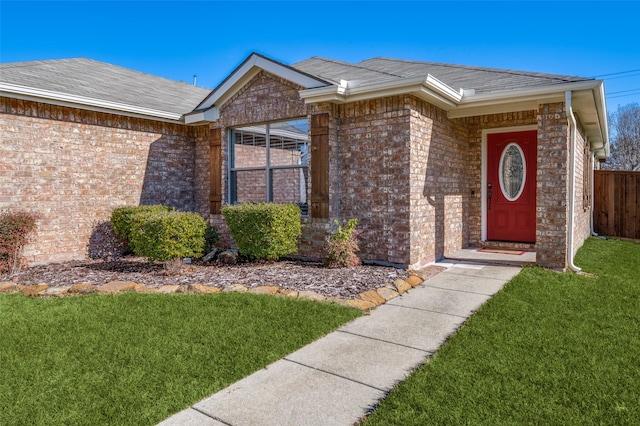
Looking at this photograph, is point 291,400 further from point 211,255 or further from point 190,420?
point 211,255

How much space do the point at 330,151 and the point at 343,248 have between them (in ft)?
5.40

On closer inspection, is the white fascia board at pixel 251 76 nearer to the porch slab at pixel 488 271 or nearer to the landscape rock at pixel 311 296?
the landscape rock at pixel 311 296

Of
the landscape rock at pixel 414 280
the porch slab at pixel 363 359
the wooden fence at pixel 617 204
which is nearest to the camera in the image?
the porch slab at pixel 363 359

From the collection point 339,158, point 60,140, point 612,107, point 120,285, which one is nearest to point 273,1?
A: point 339,158

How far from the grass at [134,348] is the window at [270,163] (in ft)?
10.7

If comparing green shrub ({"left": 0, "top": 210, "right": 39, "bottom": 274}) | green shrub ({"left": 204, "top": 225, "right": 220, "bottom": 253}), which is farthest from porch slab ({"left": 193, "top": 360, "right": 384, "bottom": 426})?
green shrub ({"left": 0, "top": 210, "right": 39, "bottom": 274})

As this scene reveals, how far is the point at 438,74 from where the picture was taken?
8.16 meters

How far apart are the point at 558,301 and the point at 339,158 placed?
3.86 meters

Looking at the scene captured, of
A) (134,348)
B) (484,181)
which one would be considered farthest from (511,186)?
(134,348)

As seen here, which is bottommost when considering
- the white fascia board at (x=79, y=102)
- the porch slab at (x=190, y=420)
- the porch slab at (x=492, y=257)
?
the porch slab at (x=190, y=420)

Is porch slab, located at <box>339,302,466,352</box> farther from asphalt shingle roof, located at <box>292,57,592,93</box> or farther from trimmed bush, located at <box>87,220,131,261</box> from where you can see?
trimmed bush, located at <box>87,220,131,261</box>

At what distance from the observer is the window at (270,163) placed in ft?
25.2

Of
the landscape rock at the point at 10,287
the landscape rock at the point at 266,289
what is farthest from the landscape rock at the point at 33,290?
the landscape rock at the point at 266,289

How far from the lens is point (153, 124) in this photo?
8789 millimetres
